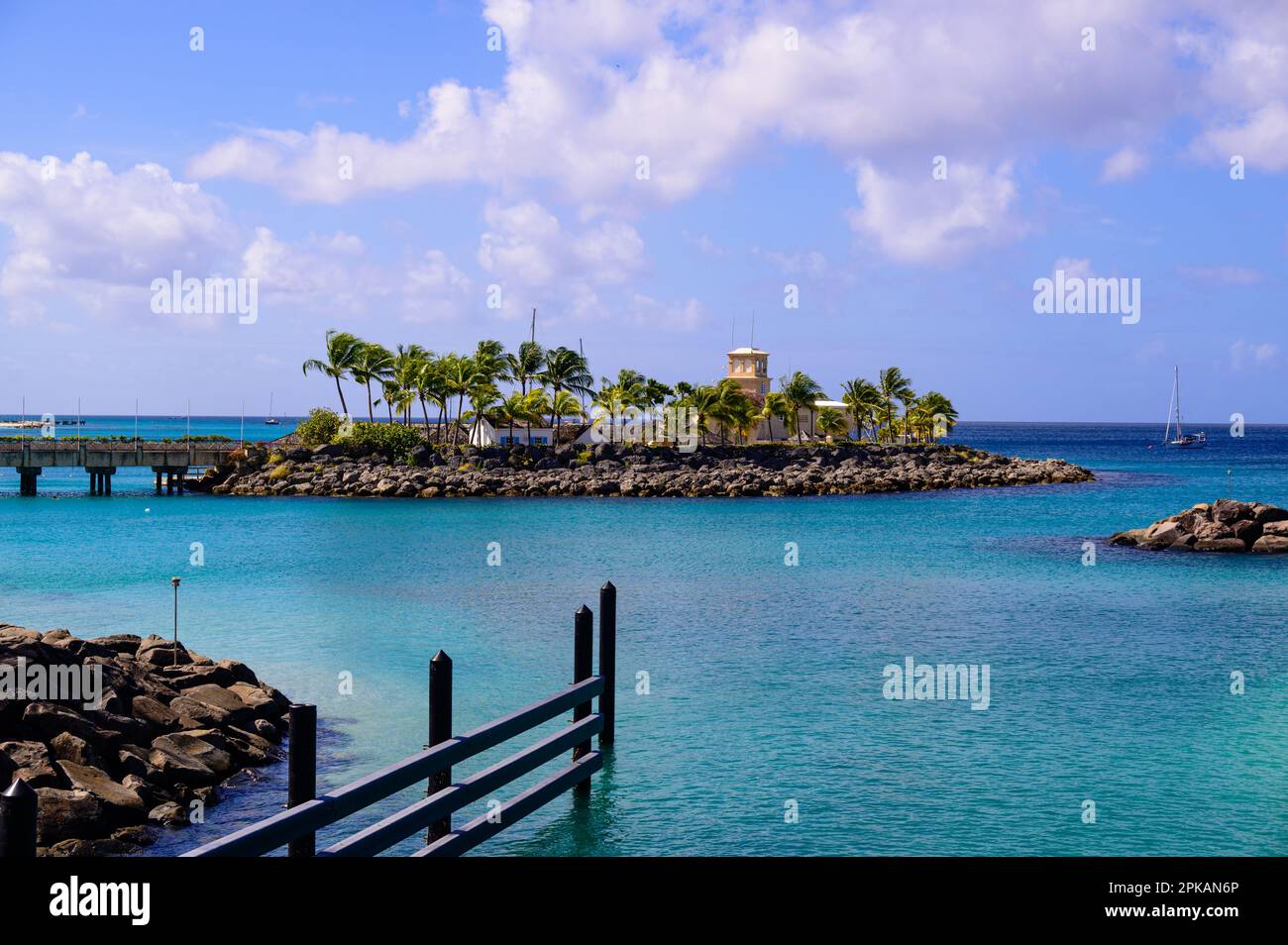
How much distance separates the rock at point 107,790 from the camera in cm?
1219

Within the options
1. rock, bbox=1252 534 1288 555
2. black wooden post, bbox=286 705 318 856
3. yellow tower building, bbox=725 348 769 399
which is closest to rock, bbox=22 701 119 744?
black wooden post, bbox=286 705 318 856

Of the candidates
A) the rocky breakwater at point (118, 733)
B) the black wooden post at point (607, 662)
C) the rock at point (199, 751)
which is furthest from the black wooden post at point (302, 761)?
the black wooden post at point (607, 662)

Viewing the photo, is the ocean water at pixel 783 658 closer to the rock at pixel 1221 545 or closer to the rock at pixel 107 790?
the rock at pixel 107 790

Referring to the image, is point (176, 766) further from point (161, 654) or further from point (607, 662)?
point (607, 662)

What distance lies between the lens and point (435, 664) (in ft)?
36.0

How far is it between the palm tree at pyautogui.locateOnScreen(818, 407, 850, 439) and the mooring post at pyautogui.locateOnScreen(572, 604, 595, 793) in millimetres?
97132

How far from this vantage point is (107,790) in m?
12.4

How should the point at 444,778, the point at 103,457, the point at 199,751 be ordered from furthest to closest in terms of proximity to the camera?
1. the point at 103,457
2. the point at 199,751
3. the point at 444,778

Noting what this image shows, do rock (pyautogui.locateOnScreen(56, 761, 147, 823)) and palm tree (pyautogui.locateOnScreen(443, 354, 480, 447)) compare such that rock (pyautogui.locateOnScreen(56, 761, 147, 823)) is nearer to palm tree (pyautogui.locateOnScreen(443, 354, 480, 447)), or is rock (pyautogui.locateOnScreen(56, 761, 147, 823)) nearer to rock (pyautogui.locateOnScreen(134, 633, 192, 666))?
rock (pyautogui.locateOnScreen(134, 633, 192, 666))

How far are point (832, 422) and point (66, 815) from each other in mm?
101253

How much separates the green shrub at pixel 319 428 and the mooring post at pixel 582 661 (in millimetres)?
74701

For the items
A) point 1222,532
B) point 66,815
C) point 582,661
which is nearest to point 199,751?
point 66,815

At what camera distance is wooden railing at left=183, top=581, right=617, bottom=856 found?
27.6 ft
